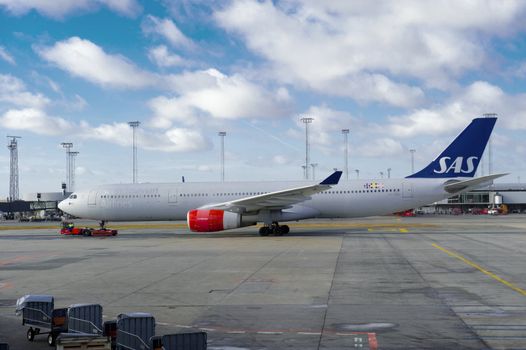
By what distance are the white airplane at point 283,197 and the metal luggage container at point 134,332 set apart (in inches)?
916

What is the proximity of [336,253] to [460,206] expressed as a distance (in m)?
98.8

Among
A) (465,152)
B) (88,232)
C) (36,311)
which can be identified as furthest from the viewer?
(88,232)

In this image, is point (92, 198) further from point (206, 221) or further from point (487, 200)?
point (487, 200)

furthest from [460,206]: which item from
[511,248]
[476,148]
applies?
[511,248]

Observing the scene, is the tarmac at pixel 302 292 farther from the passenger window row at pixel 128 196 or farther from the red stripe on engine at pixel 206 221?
the passenger window row at pixel 128 196

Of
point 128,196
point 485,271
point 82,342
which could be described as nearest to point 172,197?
point 128,196

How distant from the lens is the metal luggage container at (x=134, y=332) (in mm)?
7301

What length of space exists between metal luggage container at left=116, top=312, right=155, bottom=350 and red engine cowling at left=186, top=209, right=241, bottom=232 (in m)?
23.2

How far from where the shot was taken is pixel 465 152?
111ft

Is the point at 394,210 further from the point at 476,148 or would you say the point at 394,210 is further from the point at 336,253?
the point at 336,253

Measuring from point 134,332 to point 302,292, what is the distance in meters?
5.84

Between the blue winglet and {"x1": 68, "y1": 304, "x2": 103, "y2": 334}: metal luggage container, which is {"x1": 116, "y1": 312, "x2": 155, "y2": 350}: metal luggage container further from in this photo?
the blue winglet

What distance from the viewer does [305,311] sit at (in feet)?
34.2

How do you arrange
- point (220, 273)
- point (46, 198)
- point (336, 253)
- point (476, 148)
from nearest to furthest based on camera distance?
point (220, 273) < point (336, 253) < point (476, 148) < point (46, 198)
